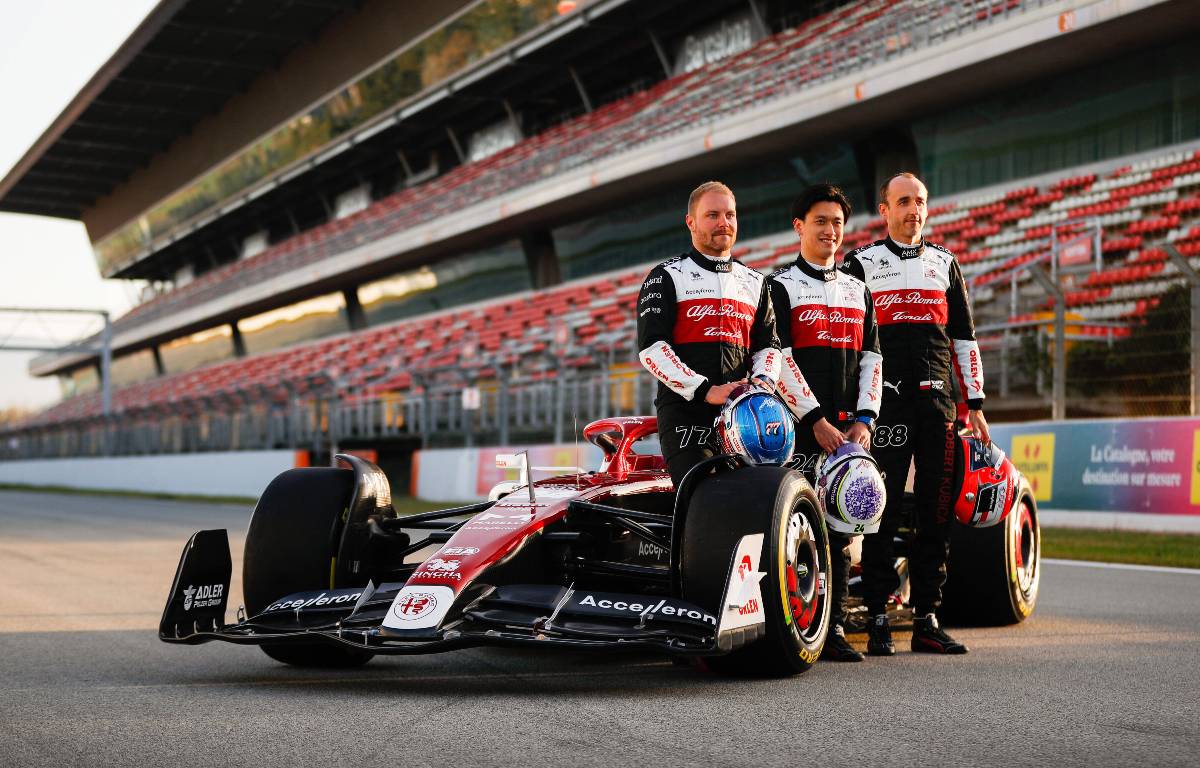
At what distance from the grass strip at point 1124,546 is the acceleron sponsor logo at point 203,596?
7003mm

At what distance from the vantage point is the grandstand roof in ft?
128

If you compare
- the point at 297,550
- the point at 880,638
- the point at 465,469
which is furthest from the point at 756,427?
the point at 465,469

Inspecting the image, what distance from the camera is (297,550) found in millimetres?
5570

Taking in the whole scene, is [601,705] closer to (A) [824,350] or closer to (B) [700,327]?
(B) [700,327]

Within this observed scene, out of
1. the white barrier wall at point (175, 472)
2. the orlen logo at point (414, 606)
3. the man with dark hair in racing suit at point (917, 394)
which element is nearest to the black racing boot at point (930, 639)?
the man with dark hair in racing suit at point (917, 394)

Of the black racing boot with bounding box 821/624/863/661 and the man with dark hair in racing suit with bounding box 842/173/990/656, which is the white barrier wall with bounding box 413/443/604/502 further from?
the black racing boot with bounding box 821/624/863/661

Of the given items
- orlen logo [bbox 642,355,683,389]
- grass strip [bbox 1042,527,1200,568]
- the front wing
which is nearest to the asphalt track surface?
the front wing

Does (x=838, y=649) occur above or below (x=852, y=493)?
below

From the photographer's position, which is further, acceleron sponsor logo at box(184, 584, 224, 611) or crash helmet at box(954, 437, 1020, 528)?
crash helmet at box(954, 437, 1020, 528)

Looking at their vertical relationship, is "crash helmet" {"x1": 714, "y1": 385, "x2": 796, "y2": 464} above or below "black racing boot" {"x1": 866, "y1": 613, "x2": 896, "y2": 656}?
above

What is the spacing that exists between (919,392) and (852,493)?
0.73 meters

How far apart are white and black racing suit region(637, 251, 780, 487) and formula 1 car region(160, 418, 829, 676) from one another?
28 cm

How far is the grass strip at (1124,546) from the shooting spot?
32.8ft

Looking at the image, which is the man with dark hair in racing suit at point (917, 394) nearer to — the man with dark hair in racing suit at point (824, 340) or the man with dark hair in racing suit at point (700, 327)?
the man with dark hair in racing suit at point (824, 340)
